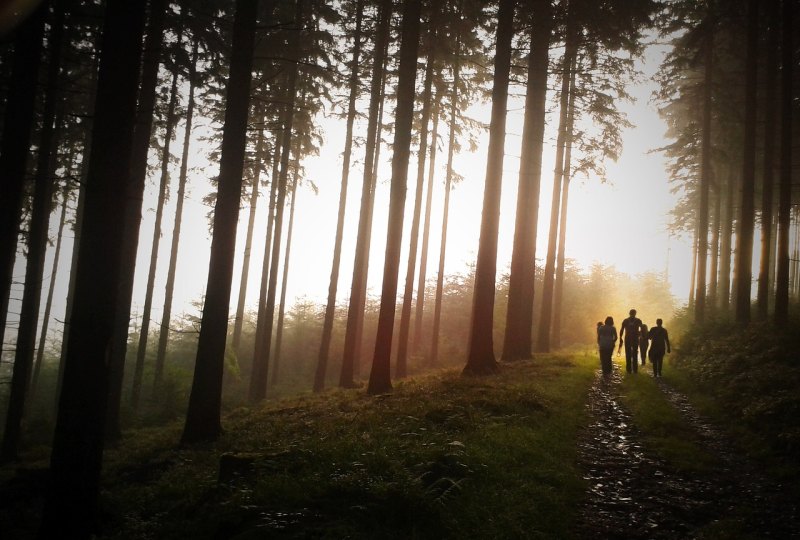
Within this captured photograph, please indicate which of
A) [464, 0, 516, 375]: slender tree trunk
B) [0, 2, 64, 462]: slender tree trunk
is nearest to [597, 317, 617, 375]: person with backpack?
[464, 0, 516, 375]: slender tree trunk

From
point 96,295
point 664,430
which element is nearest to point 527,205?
point 664,430

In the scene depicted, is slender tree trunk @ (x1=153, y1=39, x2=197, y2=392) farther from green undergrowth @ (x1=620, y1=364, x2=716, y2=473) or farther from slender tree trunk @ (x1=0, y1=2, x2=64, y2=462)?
green undergrowth @ (x1=620, y1=364, x2=716, y2=473)

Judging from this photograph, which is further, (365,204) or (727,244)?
(727,244)

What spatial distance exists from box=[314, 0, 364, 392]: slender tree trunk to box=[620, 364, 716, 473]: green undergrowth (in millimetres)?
10999

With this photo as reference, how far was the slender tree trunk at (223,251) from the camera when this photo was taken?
913 centimetres

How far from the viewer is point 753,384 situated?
9727 mm

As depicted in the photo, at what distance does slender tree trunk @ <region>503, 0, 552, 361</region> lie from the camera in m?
16.5

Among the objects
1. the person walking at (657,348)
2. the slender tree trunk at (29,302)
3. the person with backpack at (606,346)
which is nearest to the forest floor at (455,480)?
the person with backpack at (606,346)

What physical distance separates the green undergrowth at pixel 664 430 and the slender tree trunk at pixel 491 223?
4.01 m

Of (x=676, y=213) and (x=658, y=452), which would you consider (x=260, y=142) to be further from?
(x=676, y=213)

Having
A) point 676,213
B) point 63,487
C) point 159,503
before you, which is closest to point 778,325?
point 159,503

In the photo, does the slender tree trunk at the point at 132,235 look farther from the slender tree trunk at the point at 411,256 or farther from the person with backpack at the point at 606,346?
the person with backpack at the point at 606,346

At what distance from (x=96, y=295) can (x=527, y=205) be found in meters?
15.0

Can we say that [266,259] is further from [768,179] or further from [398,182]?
[768,179]
